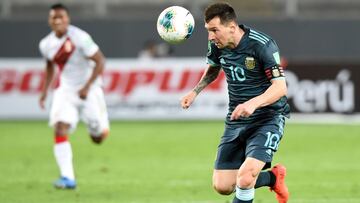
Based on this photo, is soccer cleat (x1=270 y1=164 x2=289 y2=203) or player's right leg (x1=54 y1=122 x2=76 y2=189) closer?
soccer cleat (x1=270 y1=164 x2=289 y2=203)

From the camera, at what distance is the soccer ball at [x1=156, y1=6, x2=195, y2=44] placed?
30.0ft

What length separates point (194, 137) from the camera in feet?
67.3

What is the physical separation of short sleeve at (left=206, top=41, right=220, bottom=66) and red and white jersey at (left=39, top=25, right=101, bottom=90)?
13.2 ft

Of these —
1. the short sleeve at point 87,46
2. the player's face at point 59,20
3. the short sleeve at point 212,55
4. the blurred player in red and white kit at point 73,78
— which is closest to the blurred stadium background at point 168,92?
the blurred player in red and white kit at point 73,78

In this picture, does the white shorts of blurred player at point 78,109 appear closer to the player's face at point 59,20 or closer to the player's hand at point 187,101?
the player's face at point 59,20

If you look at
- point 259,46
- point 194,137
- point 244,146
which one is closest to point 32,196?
point 244,146

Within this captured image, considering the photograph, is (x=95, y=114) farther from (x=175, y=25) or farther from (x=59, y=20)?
(x=175, y=25)

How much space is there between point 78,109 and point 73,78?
44 centimetres

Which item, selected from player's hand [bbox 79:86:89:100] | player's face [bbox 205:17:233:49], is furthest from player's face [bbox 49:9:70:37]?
player's face [bbox 205:17:233:49]

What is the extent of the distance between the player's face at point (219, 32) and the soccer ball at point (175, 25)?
33 cm

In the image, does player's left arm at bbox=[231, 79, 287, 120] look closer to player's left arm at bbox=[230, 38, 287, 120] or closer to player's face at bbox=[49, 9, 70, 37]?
player's left arm at bbox=[230, 38, 287, 120]

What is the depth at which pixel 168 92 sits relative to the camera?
24.2 m

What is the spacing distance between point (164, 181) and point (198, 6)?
1304 centimetres

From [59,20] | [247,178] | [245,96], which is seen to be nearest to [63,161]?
[59,20]
